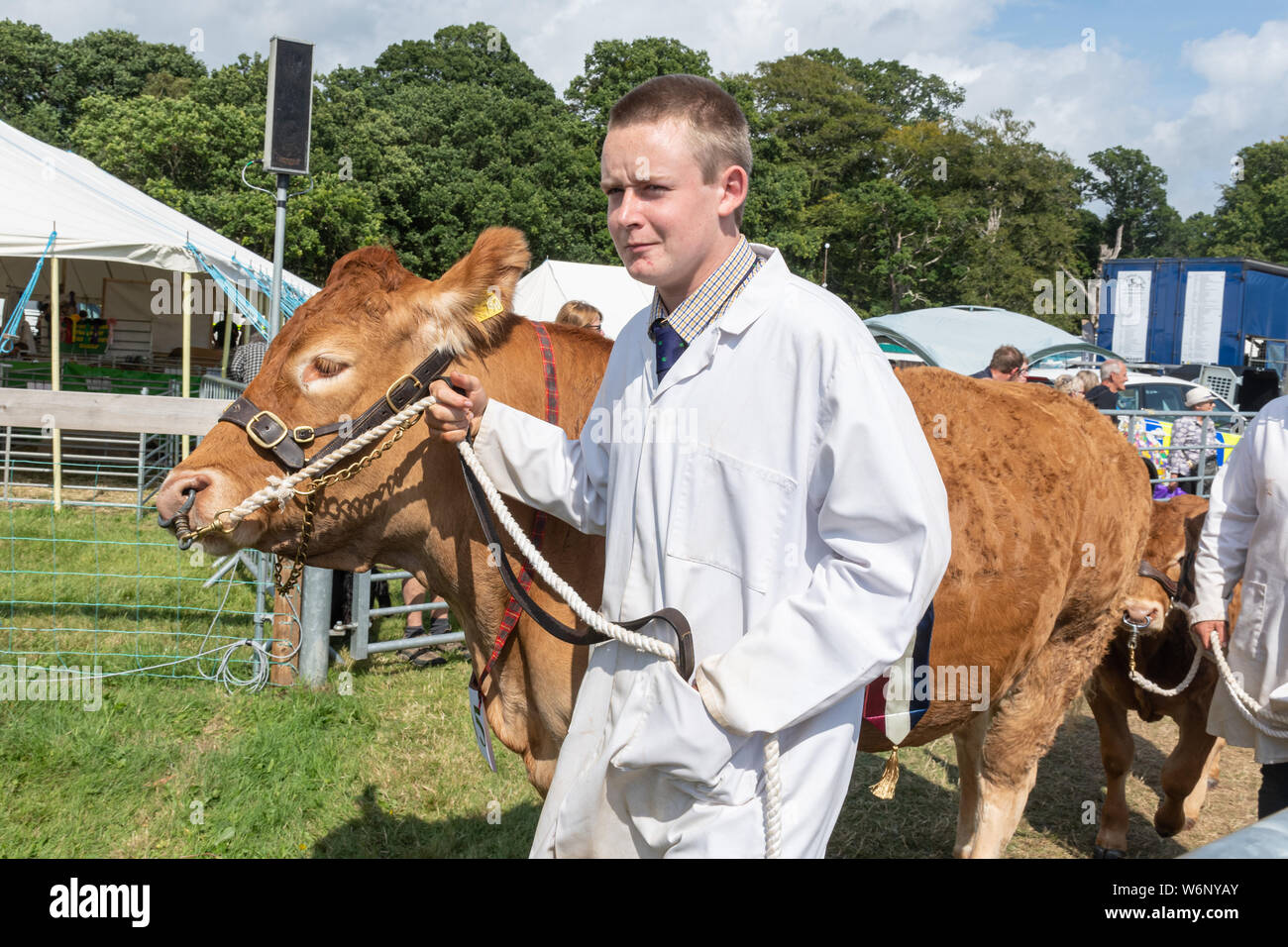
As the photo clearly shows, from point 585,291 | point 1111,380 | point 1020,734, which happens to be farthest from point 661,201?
point 585,291

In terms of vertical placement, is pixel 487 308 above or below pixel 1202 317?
below

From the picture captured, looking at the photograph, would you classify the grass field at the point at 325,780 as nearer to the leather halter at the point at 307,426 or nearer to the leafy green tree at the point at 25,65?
the leather halter at the point at 307,426

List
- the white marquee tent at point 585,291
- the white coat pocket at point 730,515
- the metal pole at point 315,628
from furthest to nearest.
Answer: the white marquee tent at point 585,291 → the metal pole at point 315,628 → the white coat pocket at point 730,515

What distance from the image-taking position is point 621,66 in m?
38.2

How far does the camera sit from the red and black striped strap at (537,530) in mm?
2373

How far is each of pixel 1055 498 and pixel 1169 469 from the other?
715cm

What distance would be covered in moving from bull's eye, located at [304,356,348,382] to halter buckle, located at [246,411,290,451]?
12 cm

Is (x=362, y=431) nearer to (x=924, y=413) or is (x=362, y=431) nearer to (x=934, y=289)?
(x=924, y=413)

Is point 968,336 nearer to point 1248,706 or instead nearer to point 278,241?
point 278,241

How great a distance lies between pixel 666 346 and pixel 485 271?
0.66 metres

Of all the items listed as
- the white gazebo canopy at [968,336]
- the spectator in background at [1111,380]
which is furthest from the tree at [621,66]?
the spectator in background at [1111,380]

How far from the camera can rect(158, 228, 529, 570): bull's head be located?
219cm

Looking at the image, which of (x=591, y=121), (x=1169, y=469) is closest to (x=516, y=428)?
(x=1169, y=469)

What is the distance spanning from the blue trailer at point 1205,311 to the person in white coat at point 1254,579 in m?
21.9
